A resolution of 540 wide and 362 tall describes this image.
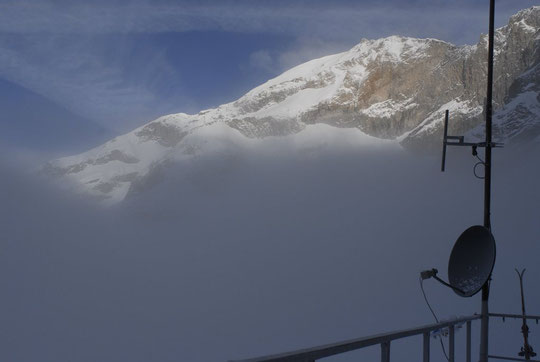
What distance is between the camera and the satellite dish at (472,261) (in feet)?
15.7

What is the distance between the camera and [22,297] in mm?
65125

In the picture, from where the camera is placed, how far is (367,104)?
3994 inches

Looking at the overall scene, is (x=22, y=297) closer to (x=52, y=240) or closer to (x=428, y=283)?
(x=52, y=240)

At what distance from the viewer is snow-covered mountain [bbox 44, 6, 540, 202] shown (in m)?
72.6

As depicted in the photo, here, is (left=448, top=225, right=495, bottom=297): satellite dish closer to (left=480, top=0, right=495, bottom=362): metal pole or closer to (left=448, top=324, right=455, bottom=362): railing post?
(left=480, top=0, right=495, bottom=362): metal pole

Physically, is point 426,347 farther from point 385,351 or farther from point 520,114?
point 520,114

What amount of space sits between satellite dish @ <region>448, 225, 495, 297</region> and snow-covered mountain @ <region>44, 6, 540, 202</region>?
63975 mm

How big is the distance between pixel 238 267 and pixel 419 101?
45.0m

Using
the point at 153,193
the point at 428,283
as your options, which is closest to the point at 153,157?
the point at 153,193

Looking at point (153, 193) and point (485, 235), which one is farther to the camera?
point (153, 193)

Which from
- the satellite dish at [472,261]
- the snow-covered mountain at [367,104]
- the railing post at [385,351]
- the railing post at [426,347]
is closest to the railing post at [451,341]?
the railing post at [426,347]

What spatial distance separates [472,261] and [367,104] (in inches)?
3888

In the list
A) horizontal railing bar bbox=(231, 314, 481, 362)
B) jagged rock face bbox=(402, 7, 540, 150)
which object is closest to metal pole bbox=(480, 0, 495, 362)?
horizontal railing bar bbox=(231, 314, 481, 362)

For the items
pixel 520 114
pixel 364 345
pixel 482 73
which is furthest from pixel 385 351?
pixel 482 73
